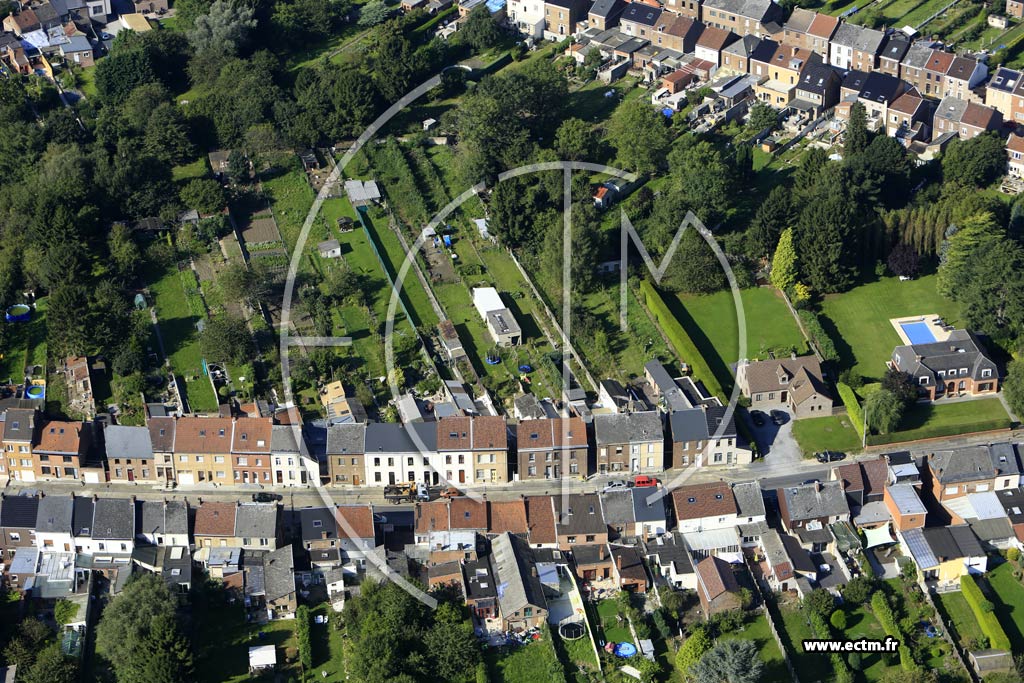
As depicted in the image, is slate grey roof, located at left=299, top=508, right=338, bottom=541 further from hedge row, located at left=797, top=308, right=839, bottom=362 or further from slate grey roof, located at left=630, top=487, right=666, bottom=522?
hedge row, located at left=797, top=308, right=839, bottom=362

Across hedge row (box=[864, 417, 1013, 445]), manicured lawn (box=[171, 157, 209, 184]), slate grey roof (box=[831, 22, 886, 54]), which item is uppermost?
slate grey roof (box=[831, 22, 886, 54])

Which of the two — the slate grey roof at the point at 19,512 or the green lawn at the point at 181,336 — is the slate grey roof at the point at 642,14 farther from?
the slate grey roof at the point at 19,512

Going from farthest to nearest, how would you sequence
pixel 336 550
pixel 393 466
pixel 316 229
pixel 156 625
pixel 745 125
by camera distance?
pixel 745 125 → pixel 316 229 → pixel 393 466 → pixel 336 550 → pixel 156 625

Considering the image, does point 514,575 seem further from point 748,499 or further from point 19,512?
point 19,512

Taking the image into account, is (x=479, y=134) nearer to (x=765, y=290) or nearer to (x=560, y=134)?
(x=560, y=134)

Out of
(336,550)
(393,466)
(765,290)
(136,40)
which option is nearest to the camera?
(336,550)

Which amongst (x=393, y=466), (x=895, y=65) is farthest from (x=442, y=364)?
(x=895, y=65)

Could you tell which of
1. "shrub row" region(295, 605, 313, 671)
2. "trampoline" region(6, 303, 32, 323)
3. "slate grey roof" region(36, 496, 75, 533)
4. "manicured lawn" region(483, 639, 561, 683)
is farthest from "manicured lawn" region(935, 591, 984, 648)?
"trampoline" region(6, 303, 32, 323)

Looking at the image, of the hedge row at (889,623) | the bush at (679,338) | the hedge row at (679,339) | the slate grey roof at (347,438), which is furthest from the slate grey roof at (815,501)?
the slate grey roof at (347,438)
